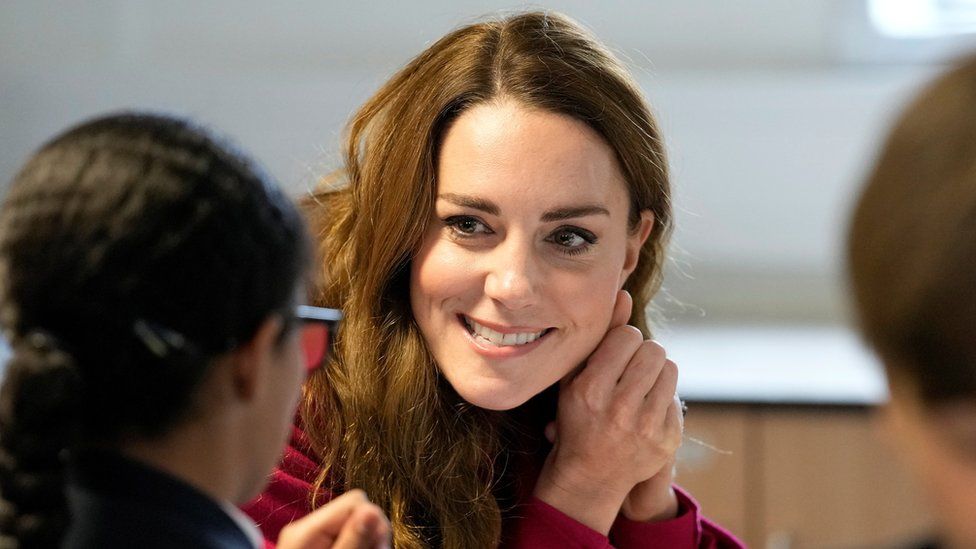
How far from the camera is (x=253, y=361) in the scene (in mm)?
914

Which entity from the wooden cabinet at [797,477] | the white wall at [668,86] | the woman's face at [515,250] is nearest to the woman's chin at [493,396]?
the woman's face at [515,250]

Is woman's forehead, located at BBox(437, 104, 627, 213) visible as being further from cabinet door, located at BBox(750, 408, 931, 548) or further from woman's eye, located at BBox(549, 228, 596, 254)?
cabinet door, located at BBox(750, 408, 931, 548)

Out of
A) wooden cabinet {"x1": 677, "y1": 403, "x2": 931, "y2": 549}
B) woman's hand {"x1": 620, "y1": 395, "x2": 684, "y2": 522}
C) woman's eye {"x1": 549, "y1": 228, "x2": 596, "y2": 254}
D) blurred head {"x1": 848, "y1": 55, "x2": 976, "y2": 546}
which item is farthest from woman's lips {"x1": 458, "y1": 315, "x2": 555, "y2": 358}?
wooden cabinet {"x1": 677, "y1": 403, "x2": 931, "y2": 549}

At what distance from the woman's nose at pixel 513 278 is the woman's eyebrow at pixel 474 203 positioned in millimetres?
47

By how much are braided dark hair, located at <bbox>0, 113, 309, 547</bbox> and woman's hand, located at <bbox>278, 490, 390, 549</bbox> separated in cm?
18

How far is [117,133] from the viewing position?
903 mm

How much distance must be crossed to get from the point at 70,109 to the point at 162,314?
270cm

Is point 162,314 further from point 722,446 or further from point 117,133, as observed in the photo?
point 722,446

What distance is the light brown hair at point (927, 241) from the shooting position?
0.70 m

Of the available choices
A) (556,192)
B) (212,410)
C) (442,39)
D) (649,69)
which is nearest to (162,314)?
(212,410)

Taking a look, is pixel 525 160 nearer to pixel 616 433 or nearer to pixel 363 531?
pixel 616 433

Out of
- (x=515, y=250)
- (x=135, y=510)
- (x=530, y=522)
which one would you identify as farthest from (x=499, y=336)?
(x=135, y=510)

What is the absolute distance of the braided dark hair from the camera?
0.85 metres

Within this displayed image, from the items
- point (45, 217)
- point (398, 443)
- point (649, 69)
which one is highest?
point (45, 217)
